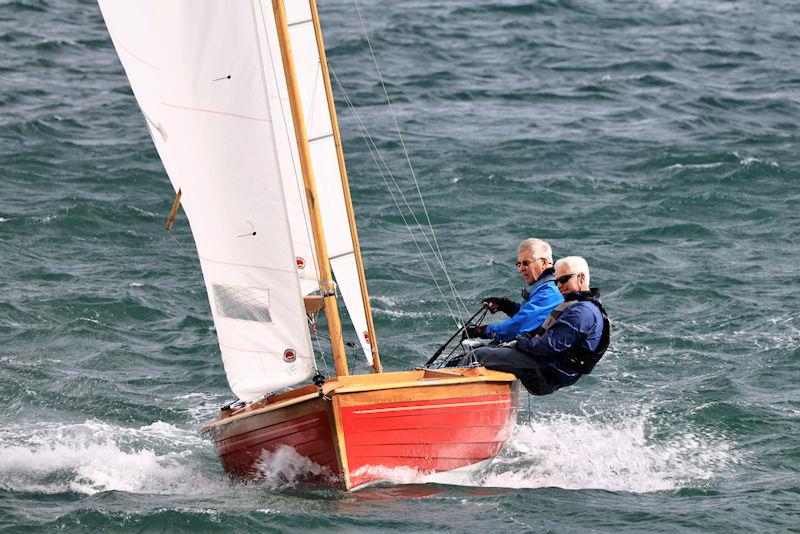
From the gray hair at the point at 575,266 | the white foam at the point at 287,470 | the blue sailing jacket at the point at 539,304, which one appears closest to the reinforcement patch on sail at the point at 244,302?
the white foam at the point at 287,470

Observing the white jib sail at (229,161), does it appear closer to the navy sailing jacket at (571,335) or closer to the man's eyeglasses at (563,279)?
the navy sailing jacket at (571,335)

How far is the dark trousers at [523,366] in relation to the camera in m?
8.11

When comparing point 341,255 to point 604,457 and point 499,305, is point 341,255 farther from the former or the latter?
point 604,457

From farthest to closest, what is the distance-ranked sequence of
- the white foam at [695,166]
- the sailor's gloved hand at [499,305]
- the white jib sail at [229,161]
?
the white foam at [695,166] < the sailor's gloved hand at [499,305] < the white jib sail at [229,161]

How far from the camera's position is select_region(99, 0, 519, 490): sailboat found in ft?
24.4

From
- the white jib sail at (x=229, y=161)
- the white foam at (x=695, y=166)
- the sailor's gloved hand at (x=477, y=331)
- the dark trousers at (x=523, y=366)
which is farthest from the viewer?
the white foam at (x=695, y=166)

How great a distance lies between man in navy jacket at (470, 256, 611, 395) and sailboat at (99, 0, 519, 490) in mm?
175

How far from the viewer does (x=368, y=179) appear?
17266 millimetres

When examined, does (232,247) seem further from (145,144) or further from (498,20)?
(498,20)

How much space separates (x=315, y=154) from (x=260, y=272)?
1.07 metres

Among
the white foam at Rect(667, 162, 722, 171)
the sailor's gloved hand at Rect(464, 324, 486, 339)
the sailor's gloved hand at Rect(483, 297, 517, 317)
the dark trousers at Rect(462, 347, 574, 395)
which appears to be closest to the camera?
the dark trousers at Rect(462, 347, 574, 395)

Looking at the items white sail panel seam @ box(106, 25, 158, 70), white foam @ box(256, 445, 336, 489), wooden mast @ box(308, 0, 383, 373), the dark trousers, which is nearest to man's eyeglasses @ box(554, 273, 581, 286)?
the dark trousers

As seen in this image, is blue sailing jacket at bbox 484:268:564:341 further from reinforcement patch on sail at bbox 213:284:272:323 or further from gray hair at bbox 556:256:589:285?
reinforcement patch on sail at bbox 213:284:272:323

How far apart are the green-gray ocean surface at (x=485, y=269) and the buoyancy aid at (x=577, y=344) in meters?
0.85
